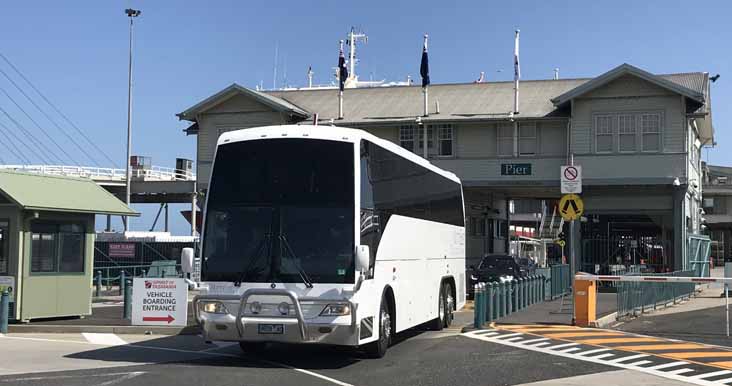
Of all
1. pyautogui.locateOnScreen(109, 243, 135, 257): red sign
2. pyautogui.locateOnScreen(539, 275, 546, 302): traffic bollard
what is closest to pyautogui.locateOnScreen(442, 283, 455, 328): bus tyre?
pyautogui.locateOnScreen(539, 275, 546, 302): traffic bollard

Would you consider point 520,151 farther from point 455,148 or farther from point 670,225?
point 670,225

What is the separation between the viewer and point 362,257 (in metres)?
12.4

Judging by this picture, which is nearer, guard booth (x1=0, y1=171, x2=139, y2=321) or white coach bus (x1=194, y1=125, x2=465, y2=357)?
white coach bus (x1=194, y1=125, x2=465, y2=357)

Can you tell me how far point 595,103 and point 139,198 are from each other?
159 feet

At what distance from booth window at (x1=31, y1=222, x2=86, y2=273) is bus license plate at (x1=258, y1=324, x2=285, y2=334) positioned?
9.42 metres

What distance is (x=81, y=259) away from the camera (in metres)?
21.1

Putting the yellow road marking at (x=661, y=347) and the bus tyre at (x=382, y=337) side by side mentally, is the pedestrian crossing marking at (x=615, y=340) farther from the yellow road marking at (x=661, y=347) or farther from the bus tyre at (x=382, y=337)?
the bus tyre at (x=382, y=337)

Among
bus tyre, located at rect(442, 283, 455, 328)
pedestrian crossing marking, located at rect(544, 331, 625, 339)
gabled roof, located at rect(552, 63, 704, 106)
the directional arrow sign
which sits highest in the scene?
gabled roof, located at rect(552, 63, 704, 106)

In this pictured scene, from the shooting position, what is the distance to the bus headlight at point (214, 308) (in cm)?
1294

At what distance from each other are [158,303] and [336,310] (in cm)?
754

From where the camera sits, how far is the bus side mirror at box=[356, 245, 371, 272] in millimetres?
12367

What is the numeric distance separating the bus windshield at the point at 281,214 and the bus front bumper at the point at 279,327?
31 centimetres

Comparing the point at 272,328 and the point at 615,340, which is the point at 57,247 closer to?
the point at 272,328

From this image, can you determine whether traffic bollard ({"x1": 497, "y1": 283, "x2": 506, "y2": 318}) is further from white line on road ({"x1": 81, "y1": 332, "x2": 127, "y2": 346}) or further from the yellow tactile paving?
white line on road ({"x1": 81, "y1": 332, "x2": 127, "y2": 346})
